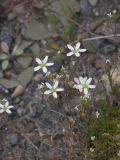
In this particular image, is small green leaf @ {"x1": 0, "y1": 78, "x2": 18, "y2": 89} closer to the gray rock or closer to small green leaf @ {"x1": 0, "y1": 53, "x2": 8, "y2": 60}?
small green leaf @ {"x1": 0, "y1": 53, "x2": 8, "y2": 60}

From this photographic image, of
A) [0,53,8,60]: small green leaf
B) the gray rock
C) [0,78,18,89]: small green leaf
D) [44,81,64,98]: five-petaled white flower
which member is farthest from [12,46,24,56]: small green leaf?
[44,81,64,98]: five-petaled white flower

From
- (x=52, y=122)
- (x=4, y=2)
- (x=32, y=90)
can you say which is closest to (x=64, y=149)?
(x=52, y=122)

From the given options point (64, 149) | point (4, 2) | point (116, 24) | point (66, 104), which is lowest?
point (64, 149)

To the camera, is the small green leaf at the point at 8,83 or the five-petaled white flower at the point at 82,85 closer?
the five-petaled white flower at the point at 82,85

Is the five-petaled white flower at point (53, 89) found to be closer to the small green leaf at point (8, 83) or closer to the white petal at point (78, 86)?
the white petal at point (78, 86)

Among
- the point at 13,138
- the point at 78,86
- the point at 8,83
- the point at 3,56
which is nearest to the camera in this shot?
the point at 78,86

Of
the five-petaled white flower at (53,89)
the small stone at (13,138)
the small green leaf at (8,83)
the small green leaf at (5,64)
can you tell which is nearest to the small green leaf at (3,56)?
the small green leaf at (5,64)

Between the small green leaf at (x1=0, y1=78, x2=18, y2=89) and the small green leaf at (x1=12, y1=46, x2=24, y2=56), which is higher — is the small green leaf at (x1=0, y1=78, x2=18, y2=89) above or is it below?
below

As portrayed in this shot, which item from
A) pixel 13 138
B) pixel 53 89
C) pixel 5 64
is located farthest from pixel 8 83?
pixel 53 89

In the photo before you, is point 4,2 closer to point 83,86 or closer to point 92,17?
point 92,17

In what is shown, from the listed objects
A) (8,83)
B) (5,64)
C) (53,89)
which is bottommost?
(53,89)

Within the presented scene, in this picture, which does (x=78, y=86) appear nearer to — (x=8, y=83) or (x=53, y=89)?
(x=53, y=89)
